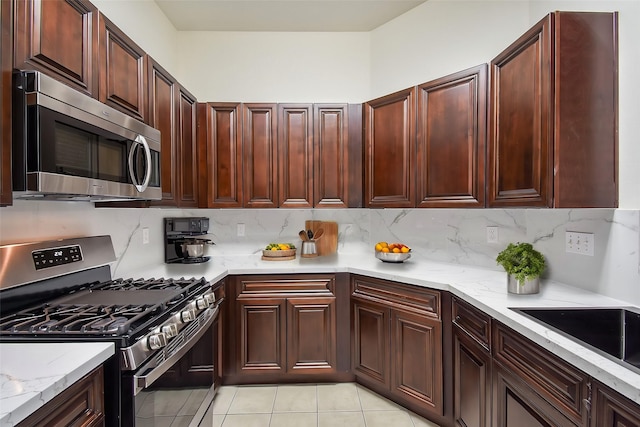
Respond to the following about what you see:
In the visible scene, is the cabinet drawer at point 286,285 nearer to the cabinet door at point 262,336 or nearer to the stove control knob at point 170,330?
the cabinet door at point 262,336

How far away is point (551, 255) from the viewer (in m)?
1.88

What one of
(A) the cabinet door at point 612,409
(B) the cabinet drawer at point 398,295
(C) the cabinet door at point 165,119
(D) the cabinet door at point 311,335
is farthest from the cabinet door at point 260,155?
(A) the cabinet door at point 612,409

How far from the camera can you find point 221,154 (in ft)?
8.86

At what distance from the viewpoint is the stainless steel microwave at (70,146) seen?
1086 millimetres

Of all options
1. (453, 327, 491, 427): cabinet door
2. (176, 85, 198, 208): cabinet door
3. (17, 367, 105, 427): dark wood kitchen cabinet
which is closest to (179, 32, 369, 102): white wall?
(176, 85, 198, 208): cabinet door

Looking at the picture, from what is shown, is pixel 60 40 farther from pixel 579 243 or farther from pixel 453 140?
pixel 579 243

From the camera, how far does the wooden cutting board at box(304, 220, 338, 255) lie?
9.75 feet

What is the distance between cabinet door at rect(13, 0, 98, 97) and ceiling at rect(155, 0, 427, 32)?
146 cm

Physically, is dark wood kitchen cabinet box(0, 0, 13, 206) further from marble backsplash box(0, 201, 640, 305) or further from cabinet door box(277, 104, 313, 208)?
cabinet door box(277, 104, 313, 208)

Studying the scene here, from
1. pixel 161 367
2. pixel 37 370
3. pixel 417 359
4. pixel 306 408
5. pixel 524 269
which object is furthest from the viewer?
pixel 306 408

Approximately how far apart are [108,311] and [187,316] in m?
0.32

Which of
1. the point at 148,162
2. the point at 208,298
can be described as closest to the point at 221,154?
the point at 148,162

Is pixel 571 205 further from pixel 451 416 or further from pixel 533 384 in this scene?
pixel 451 416

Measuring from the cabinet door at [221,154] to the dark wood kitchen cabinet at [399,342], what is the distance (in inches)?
48.8
